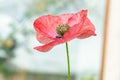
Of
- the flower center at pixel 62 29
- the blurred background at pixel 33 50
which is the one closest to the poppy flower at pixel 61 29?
the flower center at pixel 62 29

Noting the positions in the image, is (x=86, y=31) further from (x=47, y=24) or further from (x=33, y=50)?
(x=33, y=50)

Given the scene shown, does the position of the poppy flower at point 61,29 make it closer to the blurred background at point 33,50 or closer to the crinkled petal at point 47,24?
the crinkled petal at point 47,24

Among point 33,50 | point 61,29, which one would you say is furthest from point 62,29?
point 33,50

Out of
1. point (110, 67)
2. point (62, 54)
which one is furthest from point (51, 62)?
point (110, 67)

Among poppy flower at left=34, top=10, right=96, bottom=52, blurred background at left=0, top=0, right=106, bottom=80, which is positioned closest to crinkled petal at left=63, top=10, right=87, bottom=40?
poppy flower at left=34, top=10, right=96, bottom=52

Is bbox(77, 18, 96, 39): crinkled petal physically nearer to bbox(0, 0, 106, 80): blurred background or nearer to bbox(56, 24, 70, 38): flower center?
bbox(56, 24, 70, 38): flower center

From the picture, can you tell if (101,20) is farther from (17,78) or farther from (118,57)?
(17,78)
